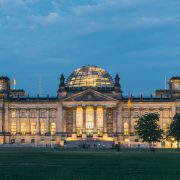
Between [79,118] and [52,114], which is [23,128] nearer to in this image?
[52,114]

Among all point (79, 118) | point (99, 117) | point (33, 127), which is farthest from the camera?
point (33, 127)

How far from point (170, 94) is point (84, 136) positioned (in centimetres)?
3580

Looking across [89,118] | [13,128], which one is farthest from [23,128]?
[89,118]

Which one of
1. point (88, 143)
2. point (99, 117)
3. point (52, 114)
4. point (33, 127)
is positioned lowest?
point (88, 143)

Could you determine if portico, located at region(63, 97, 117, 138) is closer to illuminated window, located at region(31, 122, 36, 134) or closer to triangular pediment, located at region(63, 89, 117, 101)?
triangular pediment, located at region(63, 89, 117, 101)

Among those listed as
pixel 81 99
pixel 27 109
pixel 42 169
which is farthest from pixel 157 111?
pixel 42 169

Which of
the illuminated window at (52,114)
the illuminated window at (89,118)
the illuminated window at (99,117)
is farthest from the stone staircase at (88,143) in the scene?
the illuminated window at (52,114)

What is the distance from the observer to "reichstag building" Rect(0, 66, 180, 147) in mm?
189375

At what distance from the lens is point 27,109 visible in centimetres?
19488

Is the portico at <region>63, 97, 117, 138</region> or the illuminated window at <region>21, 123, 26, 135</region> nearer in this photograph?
the portico at <region>63, 97, 117, 138</region>

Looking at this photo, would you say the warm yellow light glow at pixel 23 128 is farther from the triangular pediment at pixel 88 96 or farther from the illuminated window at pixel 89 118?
the illuminated window at pixel 89 118

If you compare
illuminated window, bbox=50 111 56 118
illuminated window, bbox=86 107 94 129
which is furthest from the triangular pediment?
illuminated window, bbox=50 111 56 118

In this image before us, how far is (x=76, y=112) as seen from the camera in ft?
629

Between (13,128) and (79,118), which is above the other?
(79,118)
